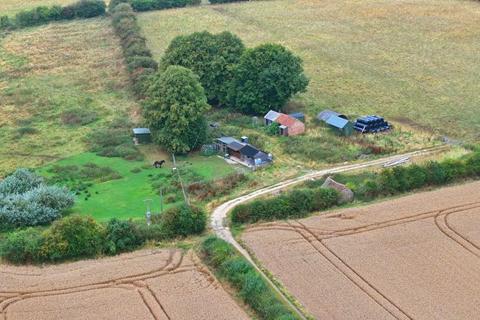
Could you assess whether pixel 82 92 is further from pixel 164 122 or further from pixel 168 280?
pixel 168 280

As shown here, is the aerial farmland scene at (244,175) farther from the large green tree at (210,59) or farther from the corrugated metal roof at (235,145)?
the corrugated metal roof at (235,145)

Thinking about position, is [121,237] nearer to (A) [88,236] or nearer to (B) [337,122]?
(A) [88,236]

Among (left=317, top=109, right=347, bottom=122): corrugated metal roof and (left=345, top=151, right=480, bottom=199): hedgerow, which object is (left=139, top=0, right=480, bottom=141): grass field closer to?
(left=317, top=109, right=347, bottom=122): corrugated metal roof

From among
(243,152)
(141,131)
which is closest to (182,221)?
(243,152)

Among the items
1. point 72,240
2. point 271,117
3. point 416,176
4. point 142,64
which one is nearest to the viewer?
point 72,240

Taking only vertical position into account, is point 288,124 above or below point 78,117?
above

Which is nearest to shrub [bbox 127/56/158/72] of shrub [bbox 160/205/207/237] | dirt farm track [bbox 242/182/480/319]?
shrub [bbox 160/205/207/237]
